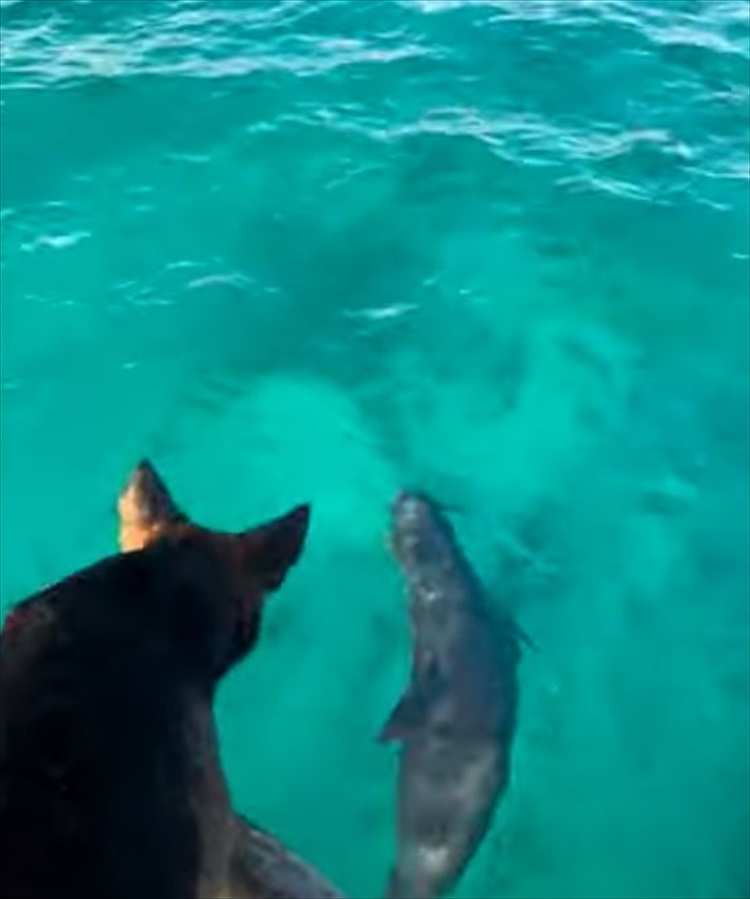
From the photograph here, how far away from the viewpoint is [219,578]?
3.71m

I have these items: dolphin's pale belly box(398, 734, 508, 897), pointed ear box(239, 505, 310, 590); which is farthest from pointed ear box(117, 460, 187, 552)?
dolphin's pale belly box(398, 734, 508, 897)

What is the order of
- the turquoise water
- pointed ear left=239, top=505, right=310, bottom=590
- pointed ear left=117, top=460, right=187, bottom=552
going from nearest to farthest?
pointed ear left=239, top=505, right=310, bottom=590, pointed ear left=117, top=460, right=187, bottom=552, the turquoise water

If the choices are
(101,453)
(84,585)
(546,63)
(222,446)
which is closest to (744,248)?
(546,63)

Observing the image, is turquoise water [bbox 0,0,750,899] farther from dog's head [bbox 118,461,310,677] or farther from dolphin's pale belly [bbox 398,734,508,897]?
dog's head [bbox 118,461,310,677]

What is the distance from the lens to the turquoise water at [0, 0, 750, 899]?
A: 803 centimetres

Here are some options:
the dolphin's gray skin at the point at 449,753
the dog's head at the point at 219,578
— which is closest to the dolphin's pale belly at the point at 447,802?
the dolphin's gray skin at the point at 449,753

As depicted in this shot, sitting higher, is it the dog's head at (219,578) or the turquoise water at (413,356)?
the dog's head at (219,578)

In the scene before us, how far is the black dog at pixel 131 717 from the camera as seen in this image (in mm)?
3039

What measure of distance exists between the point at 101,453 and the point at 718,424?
173 inches

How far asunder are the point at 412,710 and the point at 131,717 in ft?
12.0

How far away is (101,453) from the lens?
9.50 meters

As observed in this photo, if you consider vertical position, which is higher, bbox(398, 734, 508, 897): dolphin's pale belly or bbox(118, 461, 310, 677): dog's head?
bbox(118, 461, 310, 677): dog's head

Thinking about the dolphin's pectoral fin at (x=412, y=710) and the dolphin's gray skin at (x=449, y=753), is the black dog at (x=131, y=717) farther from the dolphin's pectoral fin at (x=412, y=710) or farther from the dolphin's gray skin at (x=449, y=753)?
the dolphin's gray skin at (x=449, y=753)

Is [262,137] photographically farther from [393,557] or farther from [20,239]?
[393,557]
